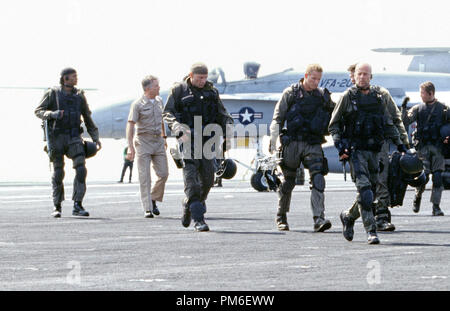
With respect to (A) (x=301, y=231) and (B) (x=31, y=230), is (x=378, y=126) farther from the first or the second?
(B) (x=31, y=230)

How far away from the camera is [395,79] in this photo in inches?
1280

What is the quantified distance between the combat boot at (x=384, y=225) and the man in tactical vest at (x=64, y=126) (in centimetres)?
448

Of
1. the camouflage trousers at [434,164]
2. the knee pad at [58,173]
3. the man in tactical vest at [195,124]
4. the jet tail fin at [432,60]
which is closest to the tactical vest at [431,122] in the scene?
the camouflage trousers at [434,164]

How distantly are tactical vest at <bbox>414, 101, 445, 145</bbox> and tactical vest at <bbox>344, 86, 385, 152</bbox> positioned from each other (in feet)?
14.7

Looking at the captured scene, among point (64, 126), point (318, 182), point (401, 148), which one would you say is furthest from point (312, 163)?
point (64, 126)

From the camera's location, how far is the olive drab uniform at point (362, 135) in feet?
37.3

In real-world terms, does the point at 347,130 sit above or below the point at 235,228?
above

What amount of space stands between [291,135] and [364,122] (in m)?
1.38

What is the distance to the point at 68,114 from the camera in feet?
50.5

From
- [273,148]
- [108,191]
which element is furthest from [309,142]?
[108,191]

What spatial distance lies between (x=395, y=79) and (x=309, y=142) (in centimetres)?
2036

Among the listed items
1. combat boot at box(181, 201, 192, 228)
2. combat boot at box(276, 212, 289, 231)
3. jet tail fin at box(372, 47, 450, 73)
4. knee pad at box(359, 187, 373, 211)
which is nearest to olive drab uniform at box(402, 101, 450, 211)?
combat boot at box(276, 212, 289, 231)

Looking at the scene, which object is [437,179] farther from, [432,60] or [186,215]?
[432,60]

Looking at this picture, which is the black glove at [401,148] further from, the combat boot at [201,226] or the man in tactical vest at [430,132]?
the man in tactical vest at [430,132]
